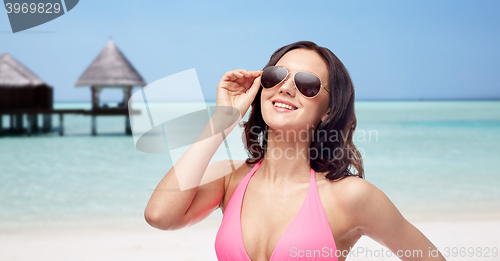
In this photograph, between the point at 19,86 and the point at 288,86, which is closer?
the point at 288,86

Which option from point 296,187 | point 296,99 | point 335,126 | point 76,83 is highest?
point 296,99

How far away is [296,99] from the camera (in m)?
1.50

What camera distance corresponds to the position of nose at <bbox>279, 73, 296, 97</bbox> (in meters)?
1.50

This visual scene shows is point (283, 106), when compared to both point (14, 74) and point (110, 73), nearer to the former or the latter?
point (110, 73)

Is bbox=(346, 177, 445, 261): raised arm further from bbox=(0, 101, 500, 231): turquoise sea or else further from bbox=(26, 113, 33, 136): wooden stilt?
bbox=(26, 113, 33, 136): wooden stilt

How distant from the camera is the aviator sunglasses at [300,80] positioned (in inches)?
58.7

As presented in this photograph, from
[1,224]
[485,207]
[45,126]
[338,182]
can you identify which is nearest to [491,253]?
[485,207]

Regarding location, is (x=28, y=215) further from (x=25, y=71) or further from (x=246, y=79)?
(x=25, y=71)

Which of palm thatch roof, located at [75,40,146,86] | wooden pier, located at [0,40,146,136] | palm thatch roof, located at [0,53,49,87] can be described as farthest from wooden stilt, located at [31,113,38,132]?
palm thatch roof, located at [75,40,146,86]

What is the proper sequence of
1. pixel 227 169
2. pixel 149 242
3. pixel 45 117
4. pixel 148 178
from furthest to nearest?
pixel 45 117 → pixel 148 178 → pixel 149 242 → pixel 227 169

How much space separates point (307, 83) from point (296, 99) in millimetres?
71

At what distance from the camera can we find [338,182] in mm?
1534

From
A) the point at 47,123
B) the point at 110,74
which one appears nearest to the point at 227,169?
the point at 110,74

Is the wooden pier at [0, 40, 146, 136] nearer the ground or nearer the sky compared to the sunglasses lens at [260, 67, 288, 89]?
nearer the ground
